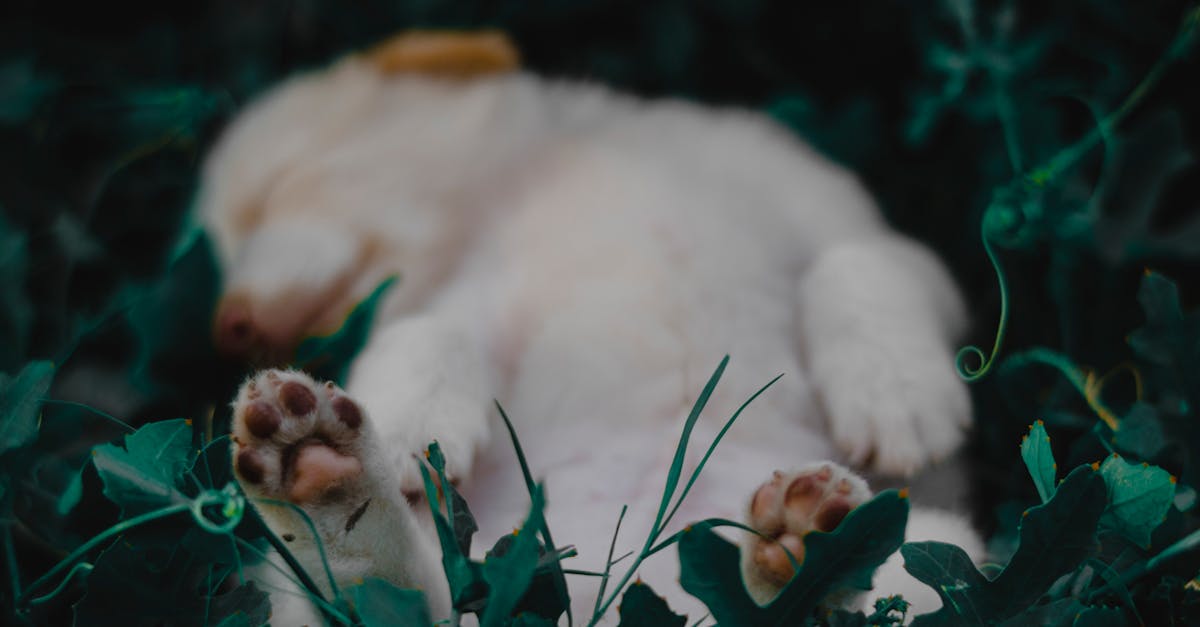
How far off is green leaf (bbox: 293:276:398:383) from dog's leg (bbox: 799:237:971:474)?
1.78ft

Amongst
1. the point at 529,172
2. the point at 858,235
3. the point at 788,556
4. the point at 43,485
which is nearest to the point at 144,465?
the point at 43,485

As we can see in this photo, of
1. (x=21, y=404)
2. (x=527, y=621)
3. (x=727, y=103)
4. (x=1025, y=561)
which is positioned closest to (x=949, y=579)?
(x=1025, y=561)

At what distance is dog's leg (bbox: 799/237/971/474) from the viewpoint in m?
1.08

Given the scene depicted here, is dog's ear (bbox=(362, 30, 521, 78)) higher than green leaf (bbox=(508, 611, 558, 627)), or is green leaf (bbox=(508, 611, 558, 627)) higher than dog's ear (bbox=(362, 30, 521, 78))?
dog's ear (bbox=(362, 30, 521, 78))

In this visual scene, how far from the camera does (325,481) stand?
77cm

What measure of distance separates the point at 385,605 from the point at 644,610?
0.17m

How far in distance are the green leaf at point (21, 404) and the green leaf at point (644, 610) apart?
19.3 inches

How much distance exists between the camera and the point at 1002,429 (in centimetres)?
127

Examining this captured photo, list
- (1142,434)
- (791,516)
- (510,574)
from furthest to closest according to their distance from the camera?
(1142,434) < (791,516) < (510,574)

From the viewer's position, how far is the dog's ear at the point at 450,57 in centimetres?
153

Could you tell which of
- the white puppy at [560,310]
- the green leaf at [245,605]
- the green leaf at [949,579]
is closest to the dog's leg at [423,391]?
the white puppy at [560,310]

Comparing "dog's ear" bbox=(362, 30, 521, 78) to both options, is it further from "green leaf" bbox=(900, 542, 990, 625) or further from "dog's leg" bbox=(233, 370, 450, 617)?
"green leaf" bbox=(900, 542, 990, 625)

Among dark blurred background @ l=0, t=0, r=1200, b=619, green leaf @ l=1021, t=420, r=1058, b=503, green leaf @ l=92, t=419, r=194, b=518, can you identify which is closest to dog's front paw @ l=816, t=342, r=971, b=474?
dark blurred background @ l=0, t=0, r=1200, b=619

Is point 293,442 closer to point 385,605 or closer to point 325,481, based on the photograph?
point 325,481
